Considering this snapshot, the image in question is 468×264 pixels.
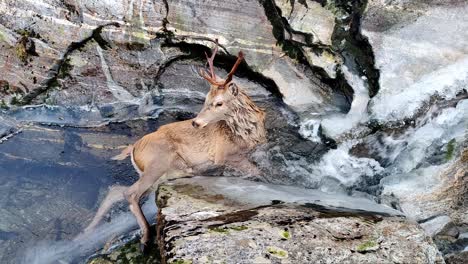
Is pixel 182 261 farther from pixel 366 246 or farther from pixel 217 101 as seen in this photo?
pixel 217 101

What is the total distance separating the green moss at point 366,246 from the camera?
169 inches

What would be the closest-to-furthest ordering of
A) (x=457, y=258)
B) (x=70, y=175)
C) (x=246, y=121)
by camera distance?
(x=457, y=258), (x=246, y=121), (x=70, y=175)

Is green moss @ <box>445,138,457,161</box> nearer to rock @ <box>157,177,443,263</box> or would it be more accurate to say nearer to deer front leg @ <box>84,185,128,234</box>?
rock @ <box>157,177,443,263</box>

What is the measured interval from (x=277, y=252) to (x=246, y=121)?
96.5 inches

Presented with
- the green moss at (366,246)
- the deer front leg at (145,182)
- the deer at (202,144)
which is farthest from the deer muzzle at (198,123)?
the green moss at (366,246)

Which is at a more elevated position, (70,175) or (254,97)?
(254,97)

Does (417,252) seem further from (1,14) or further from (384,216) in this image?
(1,14)

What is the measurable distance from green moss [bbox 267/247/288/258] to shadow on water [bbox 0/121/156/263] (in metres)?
2.10

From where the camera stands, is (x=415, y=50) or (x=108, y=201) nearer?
(x=415, y=50)

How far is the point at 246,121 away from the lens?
6.41 metres

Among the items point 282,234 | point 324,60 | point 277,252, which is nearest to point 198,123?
point 324,60

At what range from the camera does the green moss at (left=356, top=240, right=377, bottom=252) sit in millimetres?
4283

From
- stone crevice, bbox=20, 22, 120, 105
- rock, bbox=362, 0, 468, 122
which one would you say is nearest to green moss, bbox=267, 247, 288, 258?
rock, bbox=362, 0, 468, 122

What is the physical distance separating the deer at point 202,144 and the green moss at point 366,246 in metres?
2.34
